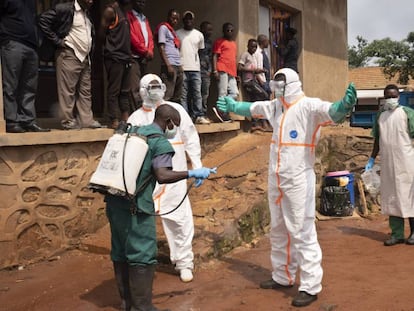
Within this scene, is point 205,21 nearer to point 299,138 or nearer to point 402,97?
point 299,138

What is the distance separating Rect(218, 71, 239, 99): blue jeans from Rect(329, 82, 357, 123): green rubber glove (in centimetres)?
461

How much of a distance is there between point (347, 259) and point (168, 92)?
137 inches

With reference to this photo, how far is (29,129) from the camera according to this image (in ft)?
17.8

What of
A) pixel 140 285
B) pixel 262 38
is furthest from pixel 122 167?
pixel 262 38

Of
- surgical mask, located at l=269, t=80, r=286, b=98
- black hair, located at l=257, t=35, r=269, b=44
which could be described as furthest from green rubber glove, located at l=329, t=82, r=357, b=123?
black hair, located at l=257, t=35, r=269, b=44

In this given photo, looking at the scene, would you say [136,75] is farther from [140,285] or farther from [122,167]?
[140,285]

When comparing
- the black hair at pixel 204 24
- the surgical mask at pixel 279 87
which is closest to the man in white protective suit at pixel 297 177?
the surgical mask at pixel 279 87

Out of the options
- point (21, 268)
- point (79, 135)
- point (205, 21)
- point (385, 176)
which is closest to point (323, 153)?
point (385, 176)

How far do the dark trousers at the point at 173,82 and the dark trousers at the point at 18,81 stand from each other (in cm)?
225

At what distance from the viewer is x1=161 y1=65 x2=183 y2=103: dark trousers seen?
7.24 meters

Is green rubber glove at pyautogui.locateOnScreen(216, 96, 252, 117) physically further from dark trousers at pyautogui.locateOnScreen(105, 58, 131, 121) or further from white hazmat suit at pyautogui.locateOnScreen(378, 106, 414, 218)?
white hazmat suit at pyautogui.locateOnScreen(378, 106, 414, 218)

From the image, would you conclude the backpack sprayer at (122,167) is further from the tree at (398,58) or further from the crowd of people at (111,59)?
the tree at (398,58)

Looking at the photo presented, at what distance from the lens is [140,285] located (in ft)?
11.7

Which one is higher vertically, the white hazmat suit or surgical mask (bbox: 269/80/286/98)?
surgical mask (bbox: 269/80/286/98)
